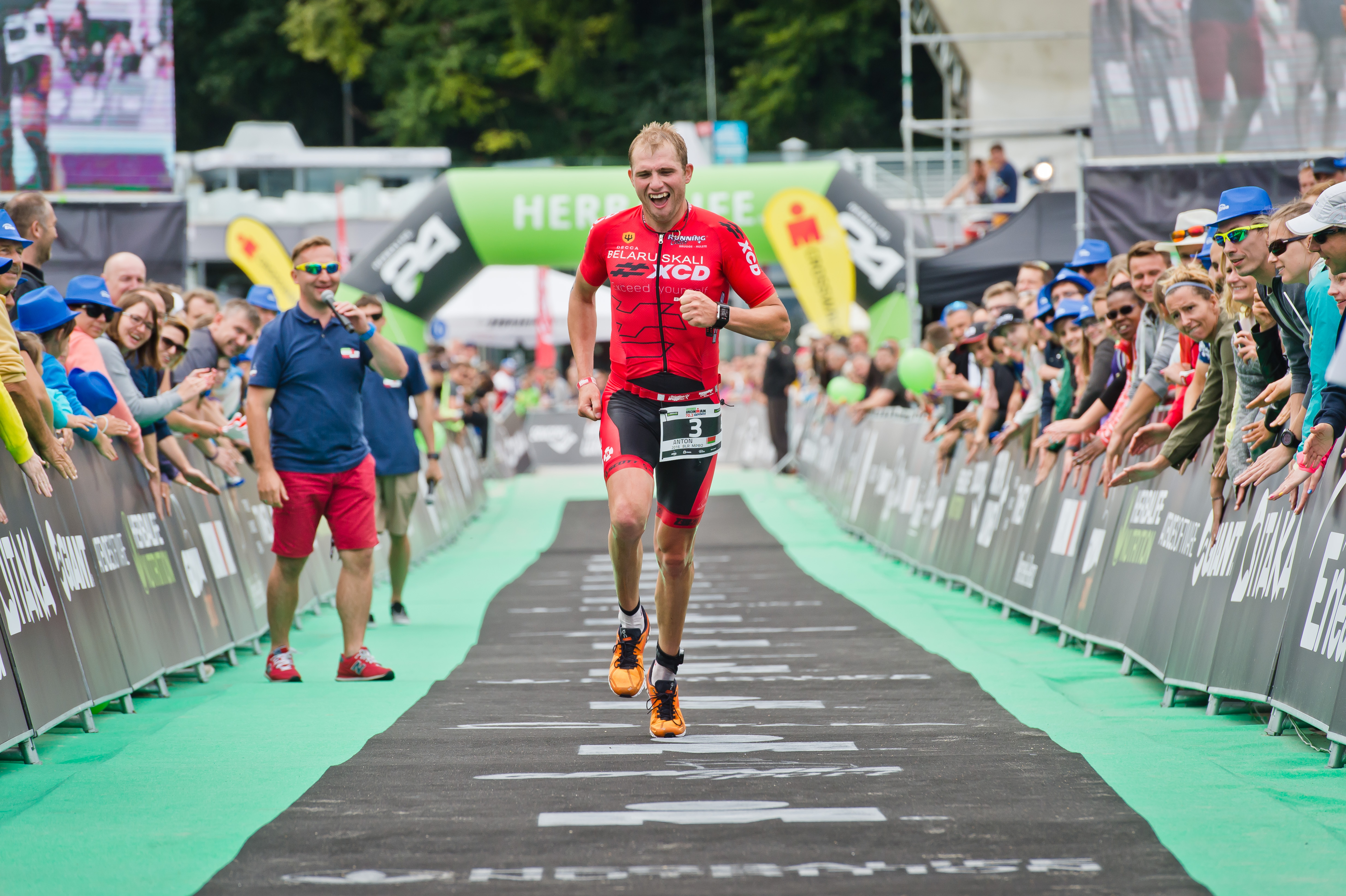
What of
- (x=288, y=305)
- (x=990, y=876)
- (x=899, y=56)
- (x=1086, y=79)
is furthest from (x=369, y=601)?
(x=899, y=56)

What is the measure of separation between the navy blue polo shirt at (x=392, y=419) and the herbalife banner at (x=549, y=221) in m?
8.77

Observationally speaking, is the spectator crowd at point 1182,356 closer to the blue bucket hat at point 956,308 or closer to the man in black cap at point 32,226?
the blue bucket hat at point 956,308

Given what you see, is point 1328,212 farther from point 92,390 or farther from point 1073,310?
point 92,390

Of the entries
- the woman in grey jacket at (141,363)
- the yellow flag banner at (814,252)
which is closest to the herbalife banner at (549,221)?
the yellow flag banner at (814,252)

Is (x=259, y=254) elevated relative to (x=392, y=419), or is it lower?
elevated

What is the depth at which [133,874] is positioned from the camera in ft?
13.9

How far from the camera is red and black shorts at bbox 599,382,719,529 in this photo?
608 centimetres

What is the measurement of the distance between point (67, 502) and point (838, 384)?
1504cm

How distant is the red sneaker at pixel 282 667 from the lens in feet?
27.1

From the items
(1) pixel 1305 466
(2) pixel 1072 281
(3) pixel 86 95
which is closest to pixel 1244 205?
(1) pixel 1305 466

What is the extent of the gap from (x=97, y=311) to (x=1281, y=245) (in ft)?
18.9

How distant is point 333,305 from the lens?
26.4 feet

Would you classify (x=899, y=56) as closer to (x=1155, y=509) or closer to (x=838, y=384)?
(x=838, y=384)

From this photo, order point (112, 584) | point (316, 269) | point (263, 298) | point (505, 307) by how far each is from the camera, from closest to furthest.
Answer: point (112, 584), point (316, 269), point (263, 298), point (505, 307)
